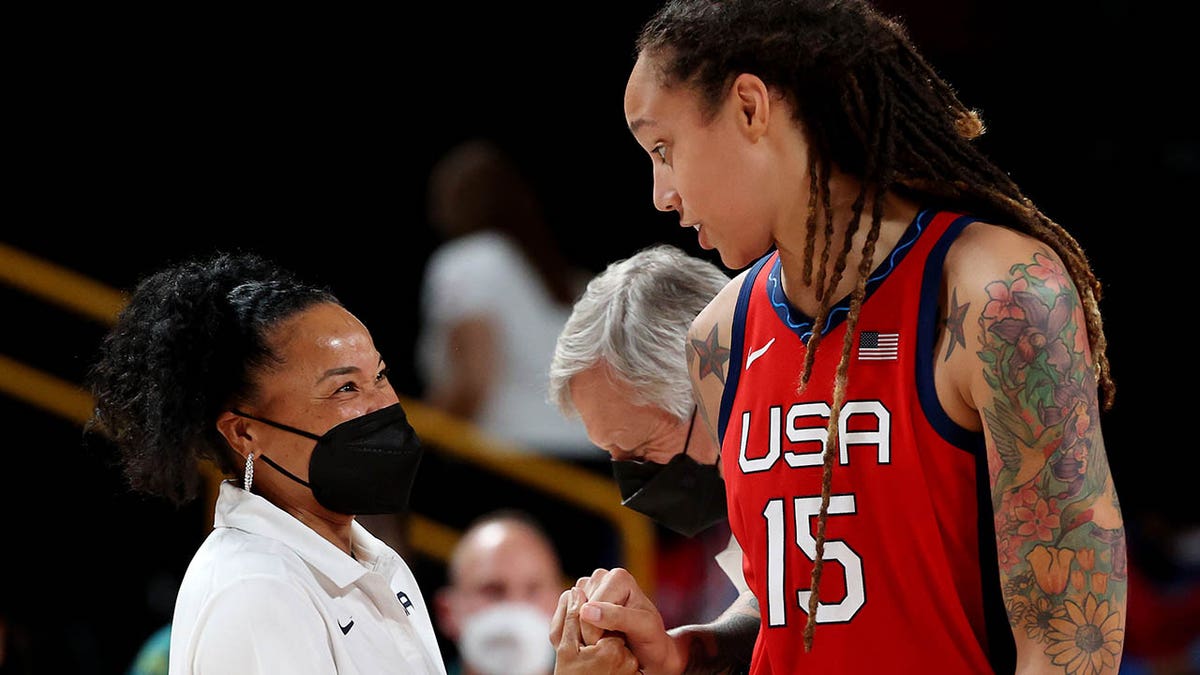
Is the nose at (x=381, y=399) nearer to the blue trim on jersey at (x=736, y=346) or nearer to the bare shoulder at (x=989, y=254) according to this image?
the blue trim on jersey at (x=736, y=346)

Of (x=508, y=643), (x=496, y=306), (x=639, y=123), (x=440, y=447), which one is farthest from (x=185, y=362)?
(x=440, y=447)

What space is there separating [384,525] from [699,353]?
7.44 ft

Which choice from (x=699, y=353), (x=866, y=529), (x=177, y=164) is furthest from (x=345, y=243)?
(x=866, y=529)

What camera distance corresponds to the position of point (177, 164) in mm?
5809

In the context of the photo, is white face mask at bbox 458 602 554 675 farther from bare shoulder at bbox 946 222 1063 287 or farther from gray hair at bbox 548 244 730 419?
bare shoulder at bbox 946 222 1063 287

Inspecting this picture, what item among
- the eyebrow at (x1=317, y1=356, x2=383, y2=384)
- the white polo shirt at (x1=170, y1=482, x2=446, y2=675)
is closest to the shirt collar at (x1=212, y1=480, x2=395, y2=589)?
the white polo shirt at (x1=170, y1=482, x2=446, y2=675)

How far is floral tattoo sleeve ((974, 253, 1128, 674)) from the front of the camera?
1734 mm

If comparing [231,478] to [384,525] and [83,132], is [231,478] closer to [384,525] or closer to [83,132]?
[384,525]

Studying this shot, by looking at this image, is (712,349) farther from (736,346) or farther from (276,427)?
(276,427)

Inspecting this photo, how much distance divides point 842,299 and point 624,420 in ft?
2.53

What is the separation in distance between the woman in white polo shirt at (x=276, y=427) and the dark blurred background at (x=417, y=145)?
2.90 metres

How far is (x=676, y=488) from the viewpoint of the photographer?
8.73 feet

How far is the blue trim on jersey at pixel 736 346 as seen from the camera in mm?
2131

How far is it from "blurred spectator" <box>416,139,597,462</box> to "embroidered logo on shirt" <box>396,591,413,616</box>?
88.0 inches
